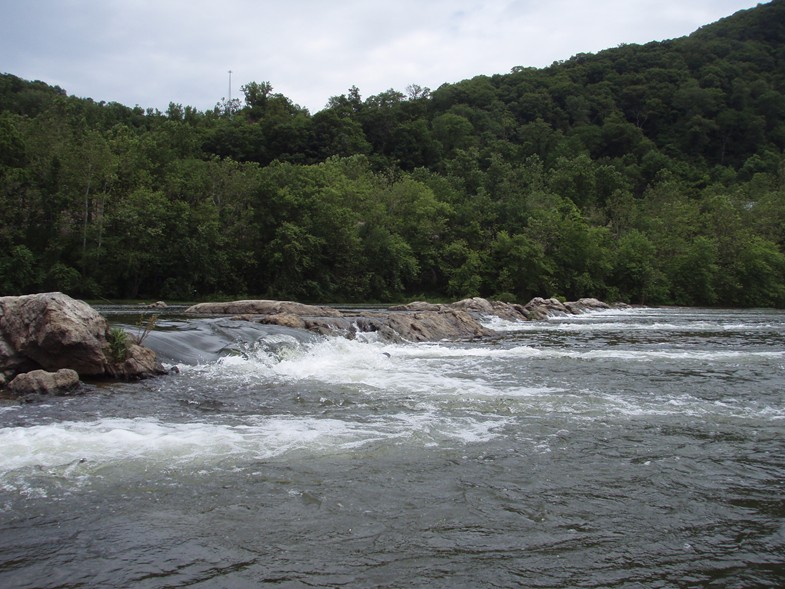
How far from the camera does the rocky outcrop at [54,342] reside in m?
12.1

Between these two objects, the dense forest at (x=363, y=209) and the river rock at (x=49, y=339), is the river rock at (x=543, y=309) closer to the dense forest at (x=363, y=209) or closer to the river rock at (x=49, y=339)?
the dense forest at (x=363, y=209)

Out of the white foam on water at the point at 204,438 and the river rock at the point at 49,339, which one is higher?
the river rock at the point at 49,339

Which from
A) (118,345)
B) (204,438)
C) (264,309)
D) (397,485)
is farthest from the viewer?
(264,309)

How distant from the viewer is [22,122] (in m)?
47.8

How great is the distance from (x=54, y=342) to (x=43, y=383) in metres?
1.17

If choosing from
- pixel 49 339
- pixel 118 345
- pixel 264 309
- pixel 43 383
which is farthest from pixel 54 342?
pixel 264 309

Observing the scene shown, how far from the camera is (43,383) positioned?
11109 mm

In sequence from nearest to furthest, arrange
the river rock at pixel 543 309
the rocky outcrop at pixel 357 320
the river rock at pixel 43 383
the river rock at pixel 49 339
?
the river rock at pixel 43 383, the river rock at pixel 49 339, the rocky outcrop at pixel 357 320, the river rock at pixel 543 309

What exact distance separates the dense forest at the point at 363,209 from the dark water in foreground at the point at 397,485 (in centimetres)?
3440

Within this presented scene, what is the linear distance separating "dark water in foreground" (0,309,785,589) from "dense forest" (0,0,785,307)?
3440cm

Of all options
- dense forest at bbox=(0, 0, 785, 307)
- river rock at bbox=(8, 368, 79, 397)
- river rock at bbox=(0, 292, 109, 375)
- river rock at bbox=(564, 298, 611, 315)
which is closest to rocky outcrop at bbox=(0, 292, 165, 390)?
river rock at bbox=(0, 292, 109, 375)

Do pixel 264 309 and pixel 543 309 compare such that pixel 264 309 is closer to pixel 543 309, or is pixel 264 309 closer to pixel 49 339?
pixel 49 339

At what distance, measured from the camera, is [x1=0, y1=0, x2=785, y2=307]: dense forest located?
42250mm

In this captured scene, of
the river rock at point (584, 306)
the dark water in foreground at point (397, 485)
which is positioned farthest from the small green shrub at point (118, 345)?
the river rock at point (584, 306)
